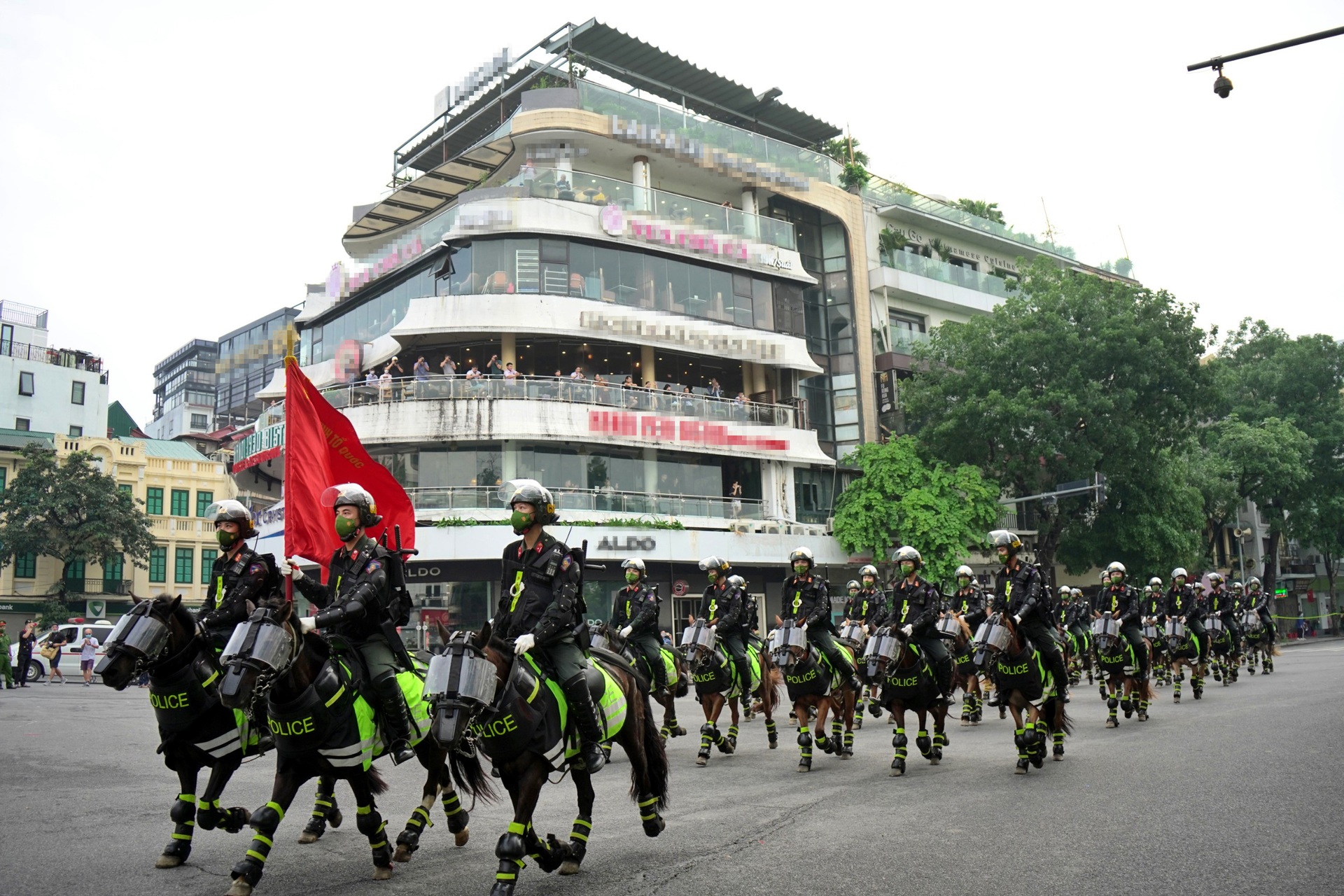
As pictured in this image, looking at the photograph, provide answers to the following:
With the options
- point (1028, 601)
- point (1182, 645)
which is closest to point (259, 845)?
point (1028, 601)

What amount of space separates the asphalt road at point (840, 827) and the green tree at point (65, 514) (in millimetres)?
39287

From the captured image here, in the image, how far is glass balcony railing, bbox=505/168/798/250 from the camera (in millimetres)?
39594

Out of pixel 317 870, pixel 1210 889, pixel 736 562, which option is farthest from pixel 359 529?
pixel 736 562

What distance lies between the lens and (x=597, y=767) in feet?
26.2

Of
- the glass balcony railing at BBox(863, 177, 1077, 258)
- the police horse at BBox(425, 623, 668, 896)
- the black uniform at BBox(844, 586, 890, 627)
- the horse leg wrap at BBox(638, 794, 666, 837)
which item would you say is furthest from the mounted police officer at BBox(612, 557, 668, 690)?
the glass balcony railing at BBox(863, 177, 1077, 258)

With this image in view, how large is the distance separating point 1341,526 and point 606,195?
152 ft

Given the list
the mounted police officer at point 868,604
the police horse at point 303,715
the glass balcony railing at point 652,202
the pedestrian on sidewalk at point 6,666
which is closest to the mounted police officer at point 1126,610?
the mounted police officer at point 868,604

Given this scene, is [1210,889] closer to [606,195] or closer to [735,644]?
[735,644]

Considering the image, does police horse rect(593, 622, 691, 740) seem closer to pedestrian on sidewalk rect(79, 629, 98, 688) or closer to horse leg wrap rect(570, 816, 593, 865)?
horse leg wrap rect(570, 816, 593, 865)

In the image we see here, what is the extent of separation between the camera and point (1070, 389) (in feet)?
135

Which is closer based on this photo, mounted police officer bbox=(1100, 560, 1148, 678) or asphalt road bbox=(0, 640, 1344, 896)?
asphalt road bbox=(0, 640, 1344, 896)

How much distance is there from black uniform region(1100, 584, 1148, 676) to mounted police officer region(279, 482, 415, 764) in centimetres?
1328

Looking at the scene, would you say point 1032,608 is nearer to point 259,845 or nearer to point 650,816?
point 650,816

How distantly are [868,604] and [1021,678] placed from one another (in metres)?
7.20
